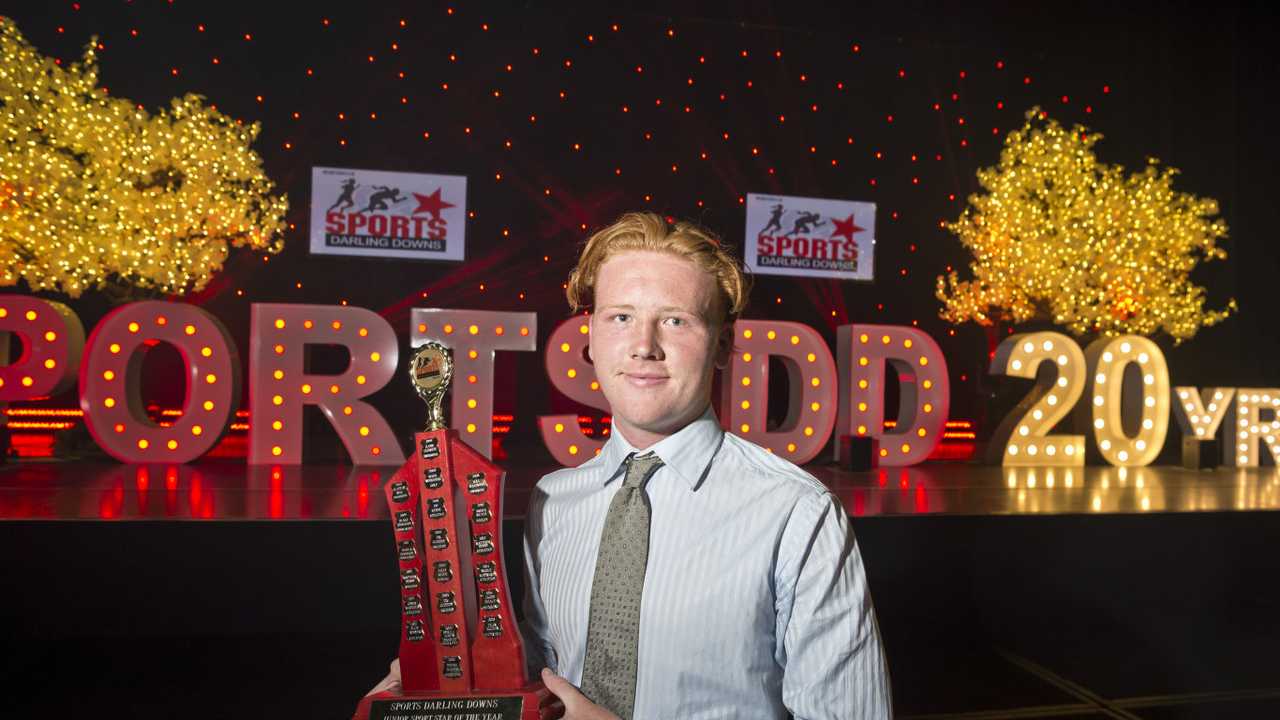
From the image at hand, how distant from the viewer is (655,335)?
1.16 metres

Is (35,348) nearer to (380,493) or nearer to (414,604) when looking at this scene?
(380,493)

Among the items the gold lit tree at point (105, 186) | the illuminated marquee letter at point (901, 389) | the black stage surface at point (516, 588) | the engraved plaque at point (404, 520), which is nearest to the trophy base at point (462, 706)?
the engraved plaque at point (404, 520)

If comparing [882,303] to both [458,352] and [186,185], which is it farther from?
[186,185]

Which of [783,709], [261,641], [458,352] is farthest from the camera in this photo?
[458,352]

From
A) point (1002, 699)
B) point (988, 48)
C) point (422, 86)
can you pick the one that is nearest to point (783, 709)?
point (1002, 699)

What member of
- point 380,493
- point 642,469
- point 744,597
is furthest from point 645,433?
point 380,493

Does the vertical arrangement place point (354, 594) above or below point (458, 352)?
below

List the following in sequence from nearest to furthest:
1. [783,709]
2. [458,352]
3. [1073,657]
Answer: [783,709]
[1073,657]
[458,352]

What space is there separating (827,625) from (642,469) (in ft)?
1.06

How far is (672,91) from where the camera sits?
7.35m

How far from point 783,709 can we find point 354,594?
6.35 ft

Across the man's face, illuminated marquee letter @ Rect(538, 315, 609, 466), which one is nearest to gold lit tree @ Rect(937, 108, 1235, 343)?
illuminated marquee letter @ Rect(538, 315, 609, 466)

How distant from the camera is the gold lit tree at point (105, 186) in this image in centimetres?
539

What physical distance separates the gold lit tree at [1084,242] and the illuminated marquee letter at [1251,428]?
2.27 feet
